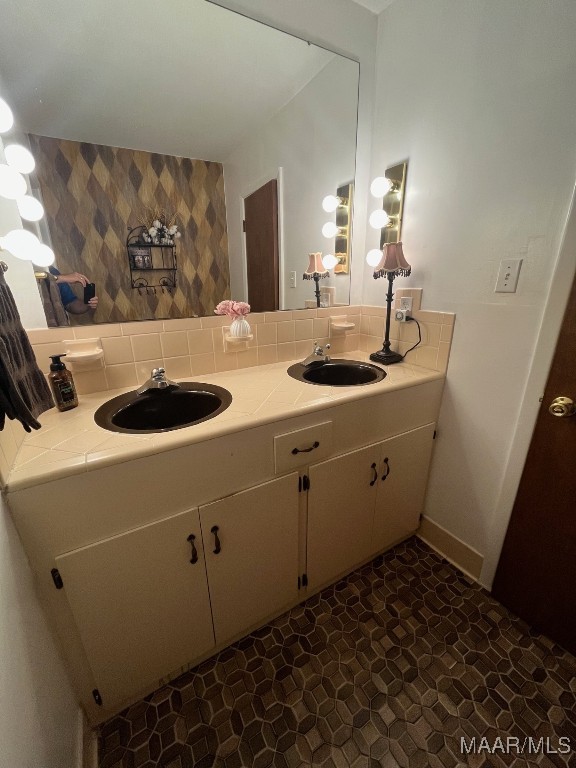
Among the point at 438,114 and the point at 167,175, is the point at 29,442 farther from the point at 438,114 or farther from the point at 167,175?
the point at 438,114

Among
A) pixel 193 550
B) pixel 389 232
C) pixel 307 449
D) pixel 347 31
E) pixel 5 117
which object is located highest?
pixel 347 31

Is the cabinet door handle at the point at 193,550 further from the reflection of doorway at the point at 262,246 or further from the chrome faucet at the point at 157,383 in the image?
the reflection of doorway at the point at 262,246

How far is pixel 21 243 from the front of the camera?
0.93m

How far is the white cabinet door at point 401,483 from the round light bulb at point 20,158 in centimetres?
152

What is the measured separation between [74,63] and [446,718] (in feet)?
7.70

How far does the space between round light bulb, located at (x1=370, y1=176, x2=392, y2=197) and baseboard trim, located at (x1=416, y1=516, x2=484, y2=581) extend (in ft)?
5.27

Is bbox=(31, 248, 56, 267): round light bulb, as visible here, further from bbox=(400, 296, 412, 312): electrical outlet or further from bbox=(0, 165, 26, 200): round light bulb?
bbox=(400, 296, 412, 312): electrical outlet

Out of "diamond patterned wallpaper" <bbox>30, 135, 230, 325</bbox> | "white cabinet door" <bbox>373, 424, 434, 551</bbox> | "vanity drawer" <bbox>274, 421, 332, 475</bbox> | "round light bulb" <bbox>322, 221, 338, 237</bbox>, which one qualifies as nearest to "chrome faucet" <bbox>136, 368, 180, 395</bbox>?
"diamond patterned wallpaper" <bbox>30, 135, 230, 325</bbox>

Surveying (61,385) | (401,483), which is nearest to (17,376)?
(61,385)

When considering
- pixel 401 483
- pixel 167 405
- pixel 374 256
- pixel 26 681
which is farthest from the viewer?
pixel 374 256

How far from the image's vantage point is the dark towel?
1.92ft

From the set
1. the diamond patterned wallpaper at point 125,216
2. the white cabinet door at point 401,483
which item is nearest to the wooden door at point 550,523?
the white cabinet door at point 401,483

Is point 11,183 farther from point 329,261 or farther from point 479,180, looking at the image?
point 479,180

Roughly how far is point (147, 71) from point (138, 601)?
1715 millimetres
